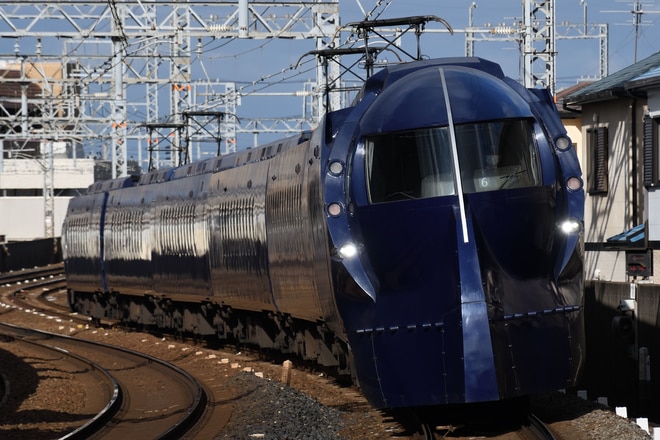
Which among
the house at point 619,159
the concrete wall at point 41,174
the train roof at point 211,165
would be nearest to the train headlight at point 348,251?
the train roof at point 211,165

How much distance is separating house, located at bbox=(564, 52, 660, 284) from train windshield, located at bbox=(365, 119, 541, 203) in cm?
828

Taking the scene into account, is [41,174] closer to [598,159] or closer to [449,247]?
[598,159]

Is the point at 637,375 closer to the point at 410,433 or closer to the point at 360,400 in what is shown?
the point at 360,400

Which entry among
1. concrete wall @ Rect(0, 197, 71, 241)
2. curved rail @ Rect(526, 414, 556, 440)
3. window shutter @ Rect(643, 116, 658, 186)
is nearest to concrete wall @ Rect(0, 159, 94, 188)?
concrete wall @ Rect(0, 197, 71, 241)

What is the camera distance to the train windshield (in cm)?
1166

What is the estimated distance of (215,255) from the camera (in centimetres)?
2338

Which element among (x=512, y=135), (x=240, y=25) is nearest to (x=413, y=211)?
(x=512, y=135)

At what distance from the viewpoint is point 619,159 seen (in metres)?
24.0

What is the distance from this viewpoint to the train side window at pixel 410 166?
11680 mm

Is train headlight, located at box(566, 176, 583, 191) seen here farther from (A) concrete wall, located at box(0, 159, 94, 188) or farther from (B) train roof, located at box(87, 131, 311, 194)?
(A) concrete wall, located at box(0, 159, 94, 188)

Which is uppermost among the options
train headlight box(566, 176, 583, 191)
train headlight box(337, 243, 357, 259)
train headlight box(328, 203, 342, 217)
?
train headlight box(566, 176, 583, 191)

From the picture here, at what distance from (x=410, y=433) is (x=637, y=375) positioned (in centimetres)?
607

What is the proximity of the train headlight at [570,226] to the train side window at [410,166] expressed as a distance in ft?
3.59

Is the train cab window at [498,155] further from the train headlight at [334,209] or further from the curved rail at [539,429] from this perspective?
the curved rail at [539,429]
